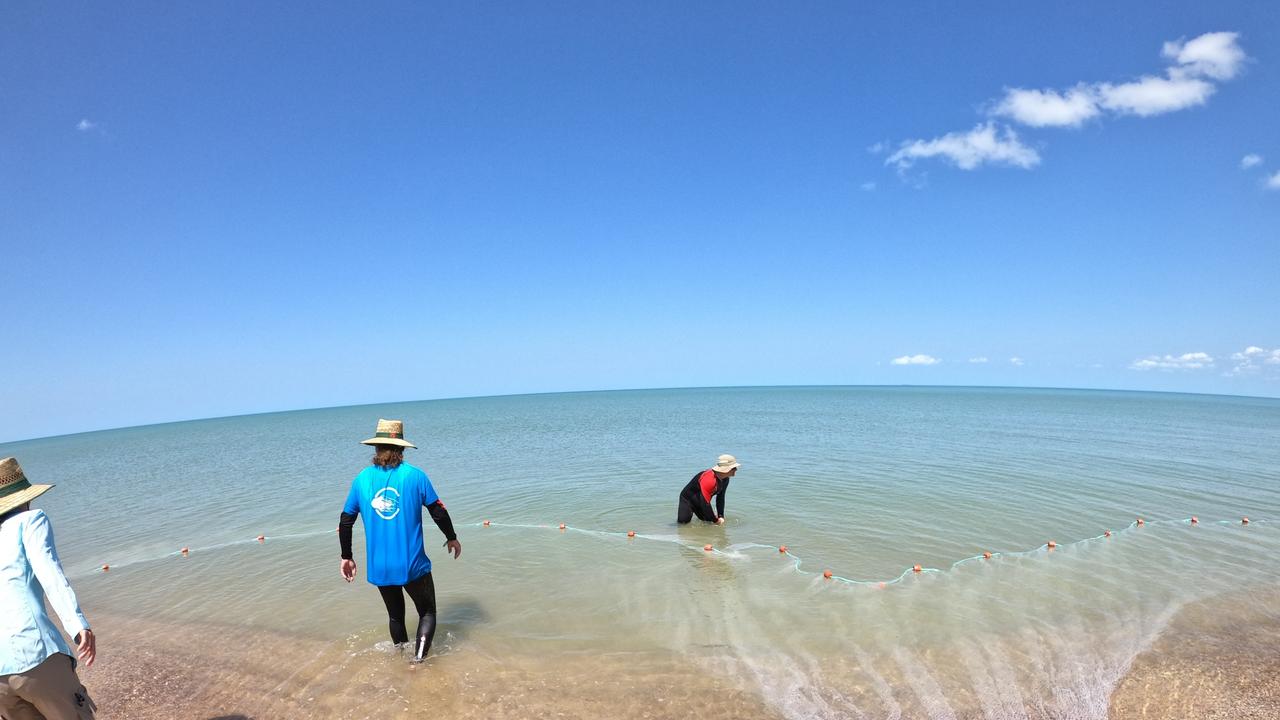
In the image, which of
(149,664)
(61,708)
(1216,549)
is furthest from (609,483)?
(61,708)

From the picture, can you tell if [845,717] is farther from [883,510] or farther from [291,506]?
[291,506]

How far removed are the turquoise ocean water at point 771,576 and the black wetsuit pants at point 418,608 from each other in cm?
32

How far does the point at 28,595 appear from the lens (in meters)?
→ 3.19

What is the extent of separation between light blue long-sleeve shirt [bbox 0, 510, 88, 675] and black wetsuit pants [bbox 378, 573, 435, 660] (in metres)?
2.37

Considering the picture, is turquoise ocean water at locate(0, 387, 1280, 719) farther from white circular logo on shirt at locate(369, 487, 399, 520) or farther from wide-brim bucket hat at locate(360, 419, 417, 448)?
wide-brim bucket hat at locate(360, 419, 417, 448)

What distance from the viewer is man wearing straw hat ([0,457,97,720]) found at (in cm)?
307

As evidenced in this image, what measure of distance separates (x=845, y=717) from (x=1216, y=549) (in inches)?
353

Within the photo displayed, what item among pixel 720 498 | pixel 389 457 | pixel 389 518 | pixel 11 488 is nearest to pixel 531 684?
pixel 389 518

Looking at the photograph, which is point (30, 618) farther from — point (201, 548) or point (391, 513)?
point (201, 548)

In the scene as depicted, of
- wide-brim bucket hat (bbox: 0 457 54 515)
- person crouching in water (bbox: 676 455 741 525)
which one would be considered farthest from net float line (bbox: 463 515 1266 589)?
wide-brim bucket hat (bbox: 0 457 54 515)

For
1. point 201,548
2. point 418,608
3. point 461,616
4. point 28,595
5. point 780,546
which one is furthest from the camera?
point 201,548

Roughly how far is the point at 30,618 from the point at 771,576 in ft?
24.5

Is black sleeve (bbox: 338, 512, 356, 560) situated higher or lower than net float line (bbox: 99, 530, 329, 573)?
higher

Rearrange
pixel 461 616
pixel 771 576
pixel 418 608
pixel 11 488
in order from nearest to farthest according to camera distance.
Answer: pixel 11 488
pixel 418 608
pixel 461 616
pixel 771 576
